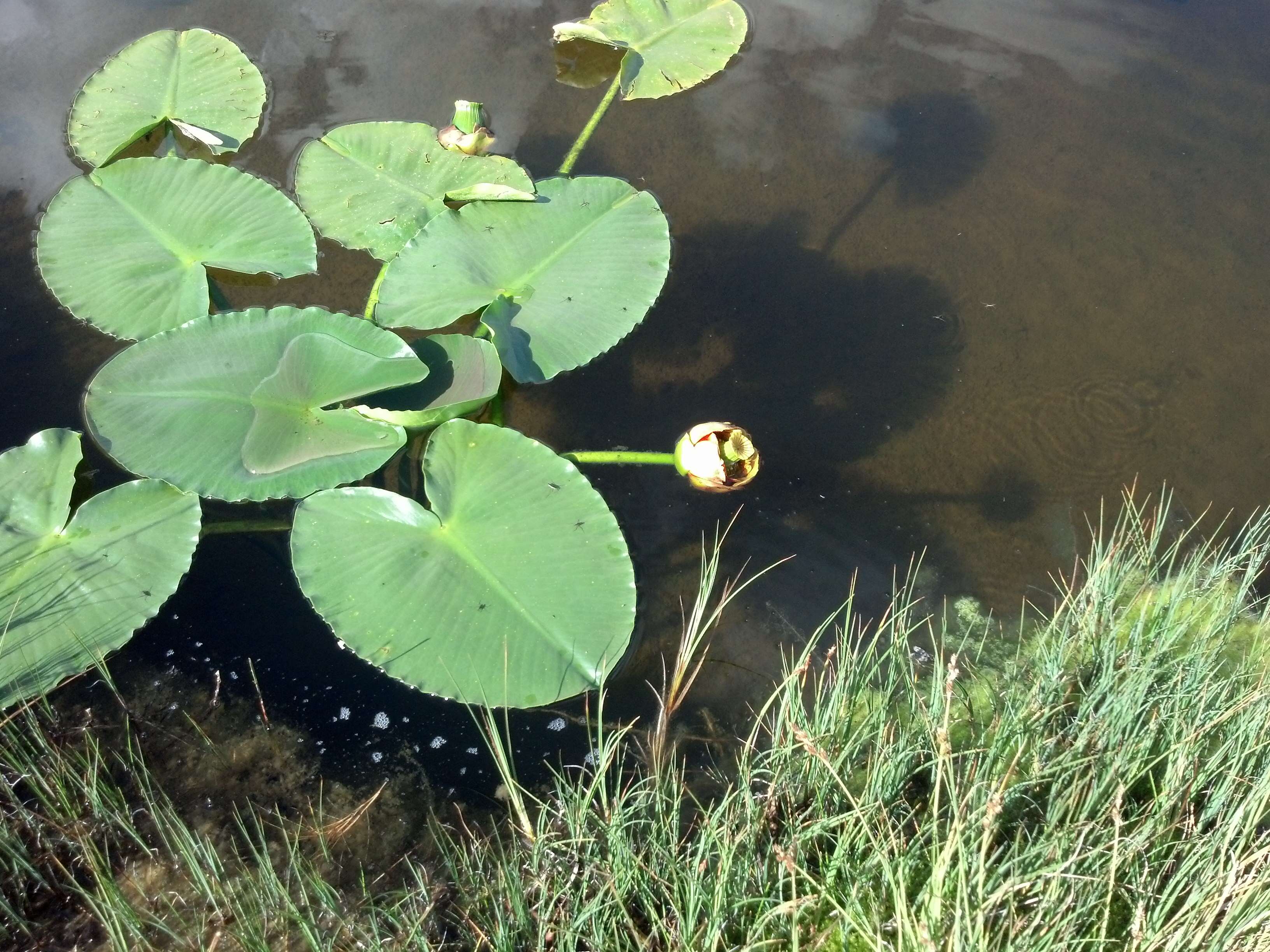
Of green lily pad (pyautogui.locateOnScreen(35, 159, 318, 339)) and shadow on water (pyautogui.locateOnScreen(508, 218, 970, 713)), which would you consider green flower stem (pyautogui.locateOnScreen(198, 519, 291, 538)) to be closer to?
green lily pad (pyautogui.locateOnScreen(35, 159, 318, 339))

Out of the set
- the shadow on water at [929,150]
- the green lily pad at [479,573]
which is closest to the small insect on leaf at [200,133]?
the green lily pad at [479,573]

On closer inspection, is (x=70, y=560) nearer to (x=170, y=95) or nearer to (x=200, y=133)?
(x=200, y=133)

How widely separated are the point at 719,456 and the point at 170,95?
1929 mm

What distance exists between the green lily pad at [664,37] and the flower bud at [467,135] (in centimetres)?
55

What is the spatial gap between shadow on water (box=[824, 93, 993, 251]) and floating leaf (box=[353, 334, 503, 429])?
1.22 m

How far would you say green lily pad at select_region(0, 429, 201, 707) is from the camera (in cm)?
170

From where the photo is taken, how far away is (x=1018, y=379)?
8.27 ft

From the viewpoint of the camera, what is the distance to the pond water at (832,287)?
2.08 meters

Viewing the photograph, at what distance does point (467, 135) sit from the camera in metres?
2.53

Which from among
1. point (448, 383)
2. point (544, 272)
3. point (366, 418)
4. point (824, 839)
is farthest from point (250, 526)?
point (824, 839)

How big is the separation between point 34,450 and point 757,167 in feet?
6.88

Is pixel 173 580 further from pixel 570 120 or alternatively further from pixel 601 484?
pixel 570 120

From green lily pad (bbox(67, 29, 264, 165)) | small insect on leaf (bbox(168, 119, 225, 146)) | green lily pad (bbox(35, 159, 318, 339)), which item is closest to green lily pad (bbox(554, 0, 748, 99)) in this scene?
green lily pad (bbox(67, 29, 264, 165))

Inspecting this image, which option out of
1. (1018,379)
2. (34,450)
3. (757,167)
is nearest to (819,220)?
(757,167)
